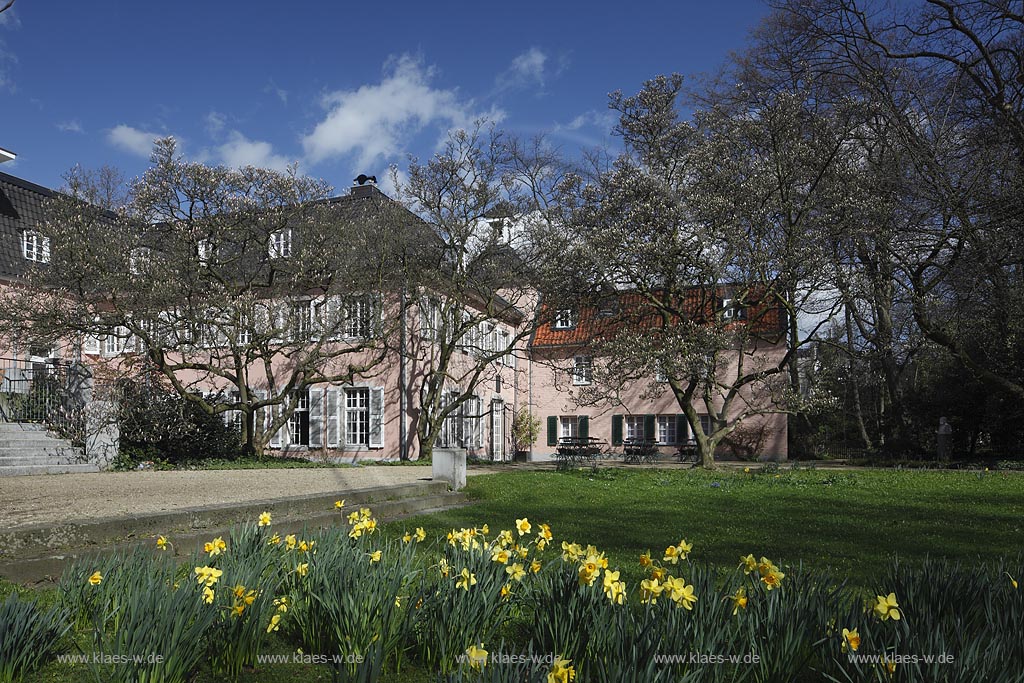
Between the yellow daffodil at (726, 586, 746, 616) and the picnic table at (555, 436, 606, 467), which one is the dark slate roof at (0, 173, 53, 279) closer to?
the picnic table at (555, 436, 606, 467)

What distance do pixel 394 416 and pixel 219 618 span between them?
1986 centimetres

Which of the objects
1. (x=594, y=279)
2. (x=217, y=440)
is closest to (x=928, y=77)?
(x=594, y=279)

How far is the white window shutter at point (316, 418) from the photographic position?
2298cm

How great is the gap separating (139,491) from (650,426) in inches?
Answer: 891

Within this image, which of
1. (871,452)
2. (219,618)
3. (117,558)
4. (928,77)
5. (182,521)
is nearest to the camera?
(219,618)

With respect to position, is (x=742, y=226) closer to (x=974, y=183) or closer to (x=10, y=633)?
(x=974, y=183)

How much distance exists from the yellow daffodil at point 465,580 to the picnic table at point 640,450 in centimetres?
2215

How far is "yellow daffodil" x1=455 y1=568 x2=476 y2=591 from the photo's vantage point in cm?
321

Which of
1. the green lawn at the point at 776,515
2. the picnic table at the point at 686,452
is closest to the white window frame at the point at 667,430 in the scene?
the picnic table at the point at 686,452

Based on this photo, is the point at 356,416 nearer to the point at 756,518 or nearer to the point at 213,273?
the point at 213,273

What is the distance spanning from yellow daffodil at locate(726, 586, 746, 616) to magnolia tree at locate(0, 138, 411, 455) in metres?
15.6

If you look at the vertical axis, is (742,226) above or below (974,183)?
above

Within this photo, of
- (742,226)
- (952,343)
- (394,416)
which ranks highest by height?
(742,226)

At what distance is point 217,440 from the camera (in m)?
19.5
